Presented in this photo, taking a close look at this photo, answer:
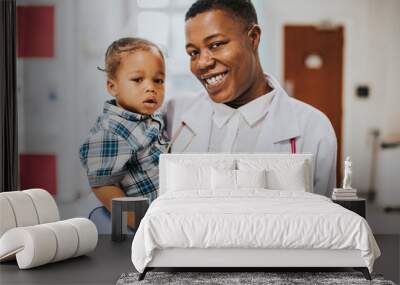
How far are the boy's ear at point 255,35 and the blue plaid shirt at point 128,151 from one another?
4.12ft

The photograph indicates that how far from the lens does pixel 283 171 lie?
6.33 m

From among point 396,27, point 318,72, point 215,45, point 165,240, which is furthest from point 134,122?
point 396,27

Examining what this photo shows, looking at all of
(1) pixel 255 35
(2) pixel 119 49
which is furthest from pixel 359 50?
(2) pixel 119 49

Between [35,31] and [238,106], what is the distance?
2353mm

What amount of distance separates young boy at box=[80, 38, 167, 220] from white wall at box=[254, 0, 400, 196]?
125 centimetres

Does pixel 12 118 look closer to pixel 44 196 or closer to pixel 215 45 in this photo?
pixel 44 196

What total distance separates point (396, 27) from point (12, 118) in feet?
13.7

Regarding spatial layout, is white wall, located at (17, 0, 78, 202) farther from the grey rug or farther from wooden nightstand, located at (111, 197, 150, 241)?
the grey rug

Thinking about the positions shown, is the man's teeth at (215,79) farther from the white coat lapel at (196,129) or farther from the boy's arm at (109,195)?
the boy's arm at (109,195)

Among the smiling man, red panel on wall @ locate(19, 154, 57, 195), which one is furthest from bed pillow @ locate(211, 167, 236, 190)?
red panel on wall @ locate(19, 154, 57, 195)

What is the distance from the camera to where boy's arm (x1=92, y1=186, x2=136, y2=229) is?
6945 millimetres

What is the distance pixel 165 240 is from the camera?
466 cm

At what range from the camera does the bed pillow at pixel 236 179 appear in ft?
20.0

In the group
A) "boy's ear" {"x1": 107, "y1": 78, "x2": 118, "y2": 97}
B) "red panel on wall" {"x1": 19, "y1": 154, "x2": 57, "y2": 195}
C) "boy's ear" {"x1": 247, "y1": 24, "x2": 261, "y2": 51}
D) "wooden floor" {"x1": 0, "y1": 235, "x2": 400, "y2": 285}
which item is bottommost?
"wooden floor" {"x1": 0, "y1": 235, "x2": 400, "y2": 285}
